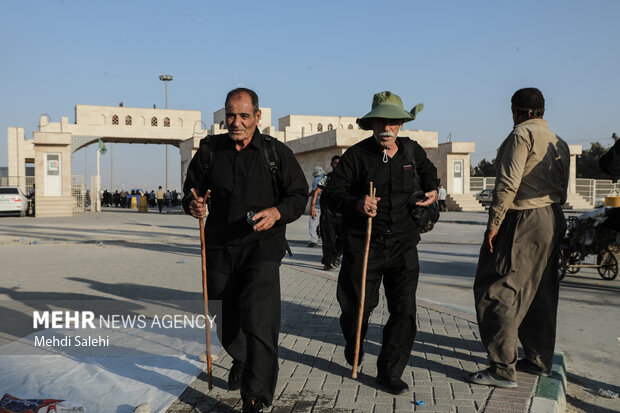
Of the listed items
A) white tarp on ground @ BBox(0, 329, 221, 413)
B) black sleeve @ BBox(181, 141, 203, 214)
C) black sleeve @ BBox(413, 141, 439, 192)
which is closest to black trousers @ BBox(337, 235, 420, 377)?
black sleeve @ BBox(413, 141, 439, 192)

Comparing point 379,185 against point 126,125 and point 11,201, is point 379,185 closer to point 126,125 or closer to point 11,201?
point 11,201

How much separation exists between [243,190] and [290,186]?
288 mm

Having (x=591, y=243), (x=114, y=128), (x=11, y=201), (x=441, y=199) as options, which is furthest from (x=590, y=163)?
(x=591, y=243)

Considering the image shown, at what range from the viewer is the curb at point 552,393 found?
358 cm

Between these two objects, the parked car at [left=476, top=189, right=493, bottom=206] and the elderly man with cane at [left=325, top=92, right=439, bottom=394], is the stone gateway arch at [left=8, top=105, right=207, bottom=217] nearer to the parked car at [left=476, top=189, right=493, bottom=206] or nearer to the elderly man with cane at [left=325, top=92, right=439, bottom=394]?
the parked car at [left=476, top=189, right=493, bottom=206]

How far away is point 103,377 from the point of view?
13.5 ft

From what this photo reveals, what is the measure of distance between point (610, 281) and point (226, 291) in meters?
7.38

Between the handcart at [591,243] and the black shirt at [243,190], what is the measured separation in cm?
642

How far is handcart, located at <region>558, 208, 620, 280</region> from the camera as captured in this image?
9.07 meters

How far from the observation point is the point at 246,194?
148 inches

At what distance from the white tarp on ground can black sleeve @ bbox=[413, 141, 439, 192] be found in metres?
2.00

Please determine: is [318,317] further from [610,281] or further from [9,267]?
[9,267]

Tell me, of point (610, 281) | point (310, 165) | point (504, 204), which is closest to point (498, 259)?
point (504, 204)

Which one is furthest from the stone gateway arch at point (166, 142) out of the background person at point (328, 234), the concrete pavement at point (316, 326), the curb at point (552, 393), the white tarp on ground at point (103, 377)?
the curb at point (552, 393)
